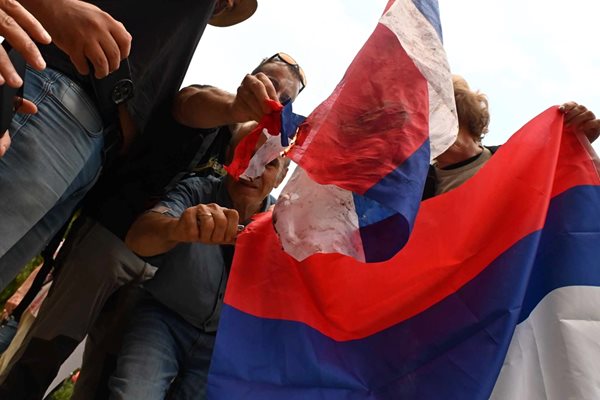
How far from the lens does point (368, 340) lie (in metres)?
1.40

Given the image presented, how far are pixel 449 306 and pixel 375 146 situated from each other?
1.30 feet

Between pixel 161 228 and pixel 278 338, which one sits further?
pixel 161 228

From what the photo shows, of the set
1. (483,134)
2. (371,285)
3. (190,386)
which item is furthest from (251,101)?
(483,134)

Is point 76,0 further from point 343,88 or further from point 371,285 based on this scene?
point 371,285

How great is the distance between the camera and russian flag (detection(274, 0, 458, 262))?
3.97 ft

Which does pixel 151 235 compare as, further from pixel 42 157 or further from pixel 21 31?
pixel 21 31

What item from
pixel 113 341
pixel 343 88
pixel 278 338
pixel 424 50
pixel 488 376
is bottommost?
pixel 113 341

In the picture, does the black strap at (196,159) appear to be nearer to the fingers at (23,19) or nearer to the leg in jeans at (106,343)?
the leg in jeans at (106,343)

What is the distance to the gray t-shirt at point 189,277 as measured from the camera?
1.61m

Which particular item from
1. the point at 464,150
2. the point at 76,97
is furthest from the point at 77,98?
the point at 464,150

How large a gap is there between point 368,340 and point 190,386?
521mm

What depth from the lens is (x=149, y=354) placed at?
5.03 ft

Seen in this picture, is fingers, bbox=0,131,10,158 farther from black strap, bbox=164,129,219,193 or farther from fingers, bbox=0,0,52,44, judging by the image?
black strap, bbox=164,129,219,193

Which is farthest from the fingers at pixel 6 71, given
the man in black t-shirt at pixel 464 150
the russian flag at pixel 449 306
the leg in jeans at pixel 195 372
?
the man in black t-shirt at pixel 464 150
